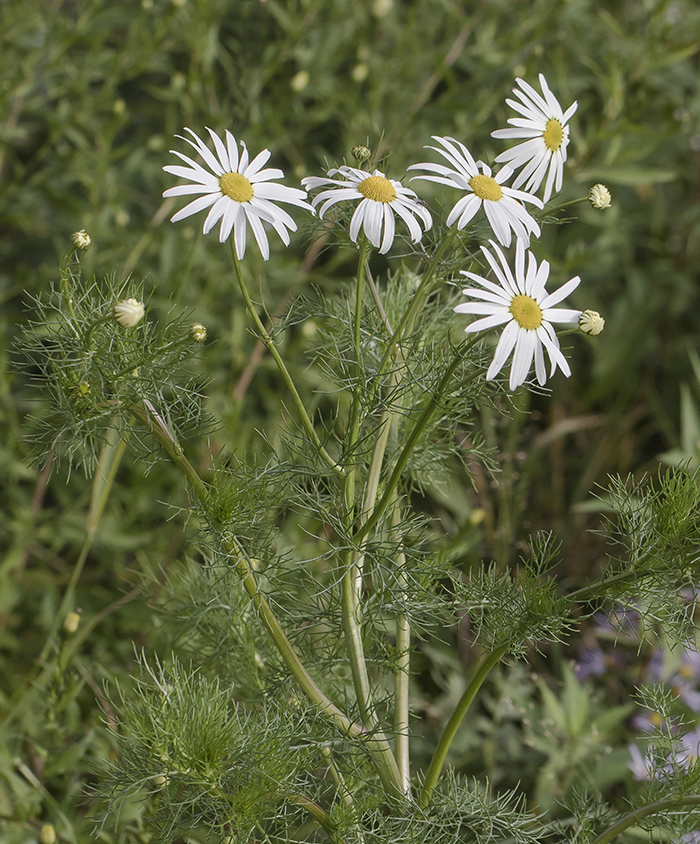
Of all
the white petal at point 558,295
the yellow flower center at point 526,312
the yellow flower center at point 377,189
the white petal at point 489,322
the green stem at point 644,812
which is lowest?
the green stem at point 644,812

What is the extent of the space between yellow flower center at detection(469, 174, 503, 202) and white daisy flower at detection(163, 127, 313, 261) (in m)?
0.08

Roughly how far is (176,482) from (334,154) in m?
0.60

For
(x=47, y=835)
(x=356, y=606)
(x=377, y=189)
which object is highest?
(x=377, y=189)

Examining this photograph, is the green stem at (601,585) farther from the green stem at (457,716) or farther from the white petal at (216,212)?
the white petal at (216,212)

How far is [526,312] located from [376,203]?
0.28 feet

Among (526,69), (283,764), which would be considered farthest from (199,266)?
(283,764)

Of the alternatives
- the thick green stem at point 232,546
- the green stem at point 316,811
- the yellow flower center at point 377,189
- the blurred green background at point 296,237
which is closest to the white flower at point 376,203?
the yellow flower center at point 377,189

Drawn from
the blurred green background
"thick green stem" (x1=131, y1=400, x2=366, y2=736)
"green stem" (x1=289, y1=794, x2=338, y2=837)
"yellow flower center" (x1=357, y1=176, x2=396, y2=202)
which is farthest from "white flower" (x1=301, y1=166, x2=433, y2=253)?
the blurred green background

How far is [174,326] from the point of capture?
45 centimetres

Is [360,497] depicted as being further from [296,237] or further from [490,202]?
[296,237]

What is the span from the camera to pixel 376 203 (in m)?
0.39

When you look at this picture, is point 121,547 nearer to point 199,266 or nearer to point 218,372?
point 218,372

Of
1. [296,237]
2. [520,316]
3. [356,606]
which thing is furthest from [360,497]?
[296,237]

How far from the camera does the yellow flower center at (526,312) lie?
37 cm
